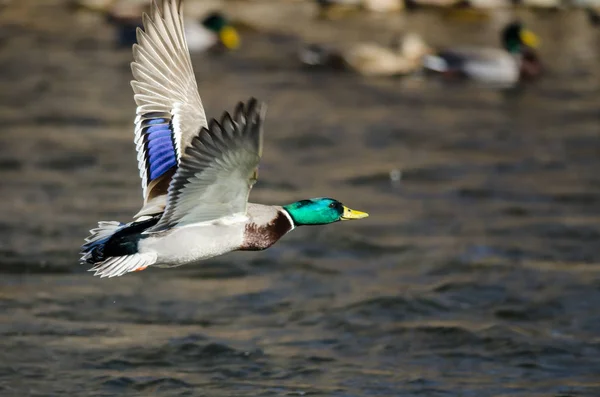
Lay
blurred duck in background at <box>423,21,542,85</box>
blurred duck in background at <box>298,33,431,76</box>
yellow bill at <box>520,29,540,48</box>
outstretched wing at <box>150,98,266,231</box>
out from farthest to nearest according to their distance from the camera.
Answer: yellow bill at <box>520,29,540,48</box>
blurred duck in background at <box>423,21,542,85</box>
blurred duck in background at <box>298,33,431,76</box>
outstretched wing at <box>150,98,266,231</box>

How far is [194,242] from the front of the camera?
6332 millimetres

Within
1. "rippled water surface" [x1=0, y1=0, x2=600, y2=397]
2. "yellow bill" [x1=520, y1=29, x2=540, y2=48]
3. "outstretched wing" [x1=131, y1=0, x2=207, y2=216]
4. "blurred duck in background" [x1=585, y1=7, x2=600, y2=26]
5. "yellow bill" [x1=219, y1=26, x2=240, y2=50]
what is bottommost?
"rippled water surface" [x1=0, y1=0, x2=600, y2=397]

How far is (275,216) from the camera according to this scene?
256 inches

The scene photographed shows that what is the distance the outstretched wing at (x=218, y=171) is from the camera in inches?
219

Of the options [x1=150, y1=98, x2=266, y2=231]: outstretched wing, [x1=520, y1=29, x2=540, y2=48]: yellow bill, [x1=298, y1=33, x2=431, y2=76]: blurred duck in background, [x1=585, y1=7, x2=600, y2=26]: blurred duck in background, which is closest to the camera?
[x1=150, y1=98, x2=266, y2=231]: outstretched wing

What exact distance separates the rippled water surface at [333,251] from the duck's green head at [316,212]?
1517mm

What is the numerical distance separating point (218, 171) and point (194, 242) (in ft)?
1.86

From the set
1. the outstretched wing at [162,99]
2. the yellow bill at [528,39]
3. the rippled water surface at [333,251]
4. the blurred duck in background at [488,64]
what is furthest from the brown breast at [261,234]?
the yellow bill at [528,39]

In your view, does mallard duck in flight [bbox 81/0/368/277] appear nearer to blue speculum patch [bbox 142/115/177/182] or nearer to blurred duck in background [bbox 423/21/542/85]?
blue speculum patch [bbox 142/115/177/182]

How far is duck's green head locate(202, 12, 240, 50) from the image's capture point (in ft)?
54.4

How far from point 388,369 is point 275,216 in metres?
2.06

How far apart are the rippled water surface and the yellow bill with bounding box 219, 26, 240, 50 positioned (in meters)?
0.46

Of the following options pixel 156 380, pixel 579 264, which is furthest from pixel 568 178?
pixel 156 380

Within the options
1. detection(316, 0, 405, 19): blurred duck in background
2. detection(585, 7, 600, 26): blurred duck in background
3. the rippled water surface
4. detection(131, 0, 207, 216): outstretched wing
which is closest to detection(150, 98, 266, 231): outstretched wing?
detection(131, 0, 207, 216): outstretched wing
